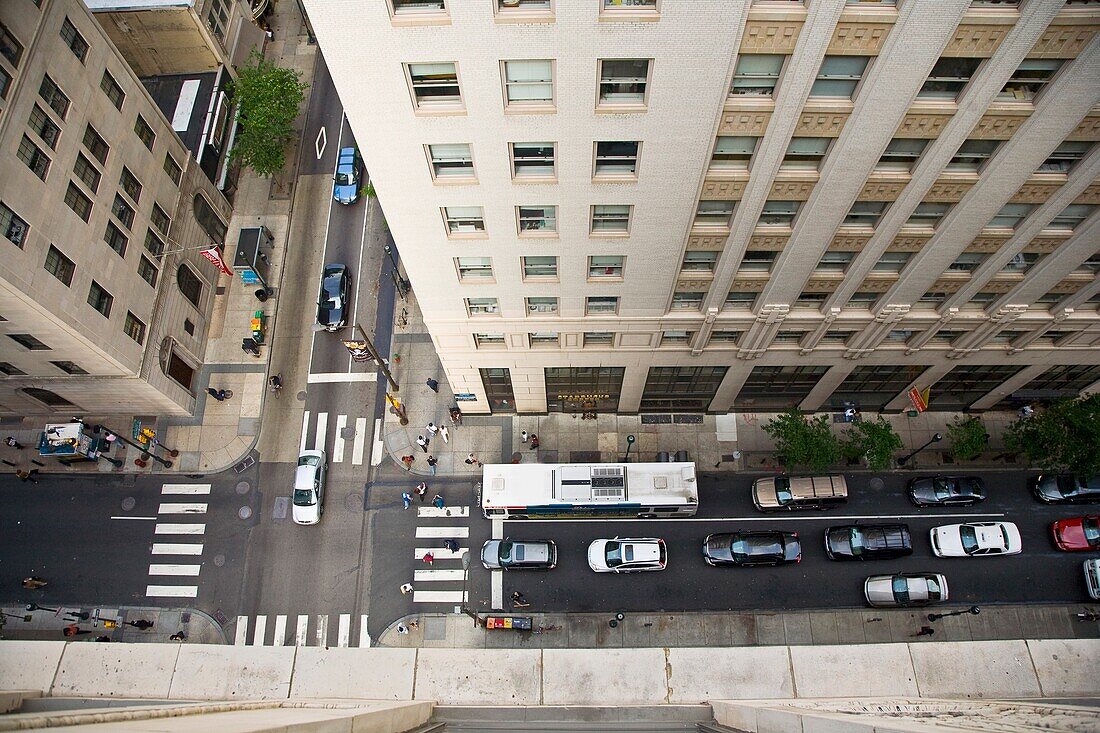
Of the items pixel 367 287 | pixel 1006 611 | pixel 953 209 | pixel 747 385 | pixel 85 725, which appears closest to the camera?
pixel 85 725

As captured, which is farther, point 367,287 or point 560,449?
point 367,287

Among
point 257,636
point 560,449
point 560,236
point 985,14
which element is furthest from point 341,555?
point 985,14

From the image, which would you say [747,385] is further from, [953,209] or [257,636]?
[257,636]

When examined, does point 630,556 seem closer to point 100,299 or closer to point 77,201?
point 100,299

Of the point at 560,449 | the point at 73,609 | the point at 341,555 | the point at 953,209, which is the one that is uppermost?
the point at 953,209

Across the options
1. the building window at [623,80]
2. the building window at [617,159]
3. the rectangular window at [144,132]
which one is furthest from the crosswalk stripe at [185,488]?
the building window at [623,80]

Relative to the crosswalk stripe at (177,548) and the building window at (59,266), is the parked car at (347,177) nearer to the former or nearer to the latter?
the building window at (59,266)
